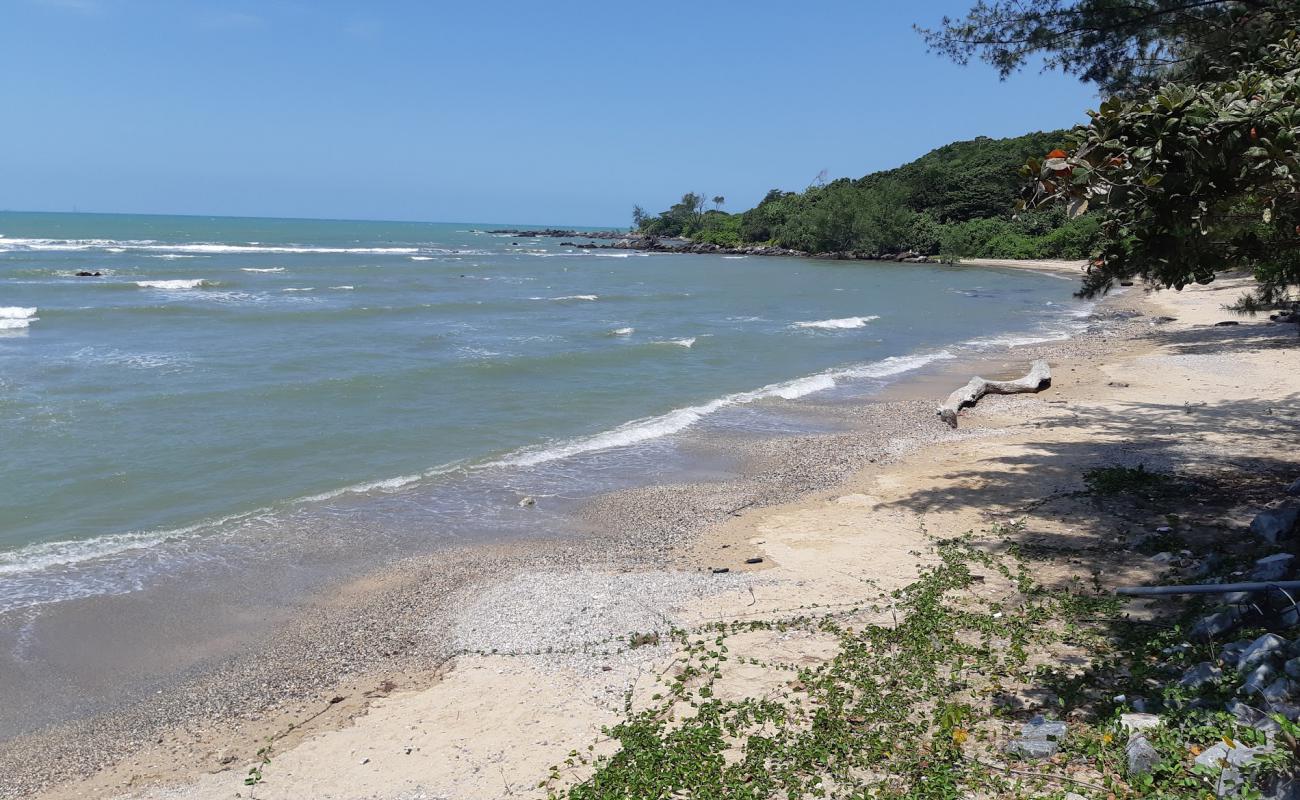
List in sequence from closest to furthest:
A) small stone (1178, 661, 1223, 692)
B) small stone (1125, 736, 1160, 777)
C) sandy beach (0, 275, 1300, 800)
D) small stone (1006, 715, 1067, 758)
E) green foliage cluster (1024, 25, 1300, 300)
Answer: small stone (1125, 736, 1160, 777) < small stone (1006, 715, 1067, 758) < small stone (1178, 661, 1223, 692) < green foliage cluster (1024, 25, 1300, 300) < sandy beach (0, 275, 1300, 800)

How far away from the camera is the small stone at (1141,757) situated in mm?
4312

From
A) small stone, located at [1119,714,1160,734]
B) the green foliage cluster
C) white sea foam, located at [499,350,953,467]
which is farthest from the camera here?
white sea foam, located at [499,350,953,467]

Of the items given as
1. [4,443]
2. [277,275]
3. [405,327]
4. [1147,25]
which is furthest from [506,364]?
[277,275]

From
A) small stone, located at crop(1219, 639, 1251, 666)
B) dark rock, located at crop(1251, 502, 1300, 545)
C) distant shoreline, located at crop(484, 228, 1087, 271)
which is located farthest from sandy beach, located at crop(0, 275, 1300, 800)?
distant shoreline, located at crop(484, 228, 1087, 271)

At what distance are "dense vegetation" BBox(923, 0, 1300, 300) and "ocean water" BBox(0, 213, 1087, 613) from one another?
7268 mm

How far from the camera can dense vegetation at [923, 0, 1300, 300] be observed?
5363 millimetres

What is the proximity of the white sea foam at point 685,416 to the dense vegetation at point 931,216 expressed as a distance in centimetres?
5363

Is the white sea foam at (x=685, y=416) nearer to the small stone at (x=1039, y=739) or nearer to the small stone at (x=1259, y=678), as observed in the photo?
the small stone at (x=1039, y=739)

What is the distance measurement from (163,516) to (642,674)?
293 inches

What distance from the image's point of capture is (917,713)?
5414 mm

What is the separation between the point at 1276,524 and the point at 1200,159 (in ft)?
11.7

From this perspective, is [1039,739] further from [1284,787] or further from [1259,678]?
[1284,787]

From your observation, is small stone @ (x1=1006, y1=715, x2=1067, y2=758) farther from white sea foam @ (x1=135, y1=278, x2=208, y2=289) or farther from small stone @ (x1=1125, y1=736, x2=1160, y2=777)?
white sea foam @ (x1=135, y1=278, x2=208, y2=289)

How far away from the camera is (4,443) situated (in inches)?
543
